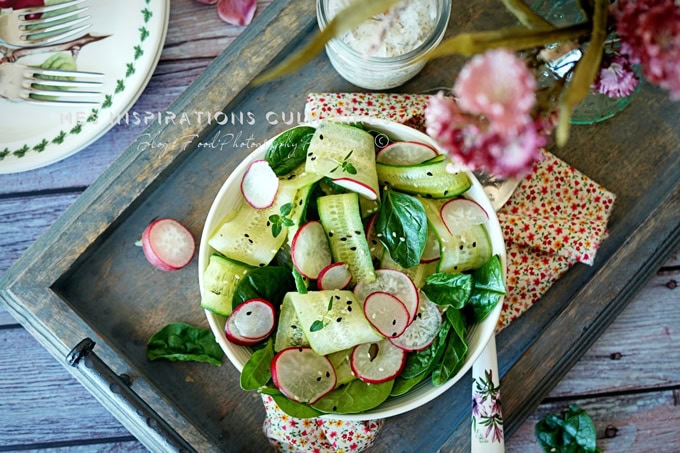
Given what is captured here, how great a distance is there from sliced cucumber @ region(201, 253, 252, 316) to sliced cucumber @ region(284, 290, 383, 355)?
0.11m

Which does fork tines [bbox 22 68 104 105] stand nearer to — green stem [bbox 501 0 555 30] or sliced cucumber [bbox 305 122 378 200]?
sliced cucumber [bbox 305 122 378 200]

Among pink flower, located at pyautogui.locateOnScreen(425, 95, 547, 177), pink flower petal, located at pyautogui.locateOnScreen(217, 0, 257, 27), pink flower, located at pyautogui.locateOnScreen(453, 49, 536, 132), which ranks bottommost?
pink flower petal, located at pyautogui.locateOnScreen(217, 0, 257, 27)

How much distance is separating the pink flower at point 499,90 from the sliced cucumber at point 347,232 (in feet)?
1.56

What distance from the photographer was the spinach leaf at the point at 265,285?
1.04 m

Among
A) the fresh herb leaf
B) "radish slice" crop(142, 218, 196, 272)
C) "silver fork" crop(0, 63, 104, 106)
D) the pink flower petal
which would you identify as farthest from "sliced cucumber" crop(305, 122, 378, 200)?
"silver fork" crop(0, 63, 104, 106)

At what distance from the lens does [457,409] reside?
1.22 m

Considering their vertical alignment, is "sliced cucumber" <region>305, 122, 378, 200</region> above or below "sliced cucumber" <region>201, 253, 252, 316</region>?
above

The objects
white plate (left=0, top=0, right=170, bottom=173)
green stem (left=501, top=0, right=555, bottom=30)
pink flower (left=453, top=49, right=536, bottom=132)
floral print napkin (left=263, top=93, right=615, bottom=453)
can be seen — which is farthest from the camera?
white plate (left=0, top=0, right=170, bottom=173)

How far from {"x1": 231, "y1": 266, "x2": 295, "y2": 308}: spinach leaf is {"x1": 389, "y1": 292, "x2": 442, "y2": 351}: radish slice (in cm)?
20

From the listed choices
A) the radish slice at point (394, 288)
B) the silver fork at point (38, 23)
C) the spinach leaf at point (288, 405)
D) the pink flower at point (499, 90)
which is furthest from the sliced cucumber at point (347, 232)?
the silver fork at point (38, 23)

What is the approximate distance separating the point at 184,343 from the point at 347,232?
0.41 meters

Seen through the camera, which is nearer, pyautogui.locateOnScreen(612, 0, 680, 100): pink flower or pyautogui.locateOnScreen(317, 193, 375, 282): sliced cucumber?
pyautogui.locateOnScreen(612, 0, 680, 100): pink flower

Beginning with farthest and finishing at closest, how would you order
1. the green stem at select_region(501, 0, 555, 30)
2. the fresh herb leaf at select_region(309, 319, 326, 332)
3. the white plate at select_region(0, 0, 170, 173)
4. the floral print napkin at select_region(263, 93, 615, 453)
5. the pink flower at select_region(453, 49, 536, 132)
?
the white plate at select_region(0, 0, 170, 173), the floral print napkin at select_region(263, 93, 615, 453), the fresh herb leaf at select_region(309, 319, 326, 332), the green stem at select_region(501, 0, 555, 30), the pink flower at select_region(453, 49, 536, 132)

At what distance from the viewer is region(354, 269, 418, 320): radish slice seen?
1.03m
